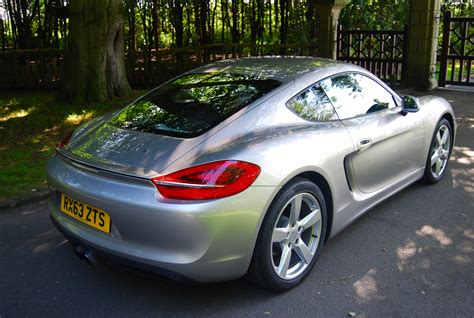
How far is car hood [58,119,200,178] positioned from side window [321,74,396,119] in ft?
4.54

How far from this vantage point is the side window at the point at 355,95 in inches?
161

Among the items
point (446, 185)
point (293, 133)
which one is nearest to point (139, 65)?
point (446, 185)

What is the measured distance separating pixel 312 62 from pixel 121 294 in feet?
8.03

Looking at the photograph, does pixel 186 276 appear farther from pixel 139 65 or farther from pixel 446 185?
pixel 139 65

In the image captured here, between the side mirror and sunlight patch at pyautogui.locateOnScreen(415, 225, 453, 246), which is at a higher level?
the side mirror

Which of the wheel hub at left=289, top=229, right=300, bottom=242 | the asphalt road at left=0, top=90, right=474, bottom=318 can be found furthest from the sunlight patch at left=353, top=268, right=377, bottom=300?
the wheel hub at left=289, top=229, right=300, bottom=242

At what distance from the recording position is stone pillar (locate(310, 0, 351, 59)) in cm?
1223

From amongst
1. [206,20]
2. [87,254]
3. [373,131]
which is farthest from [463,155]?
[206,20]

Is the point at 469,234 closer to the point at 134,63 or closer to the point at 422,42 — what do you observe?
the point at 422,42

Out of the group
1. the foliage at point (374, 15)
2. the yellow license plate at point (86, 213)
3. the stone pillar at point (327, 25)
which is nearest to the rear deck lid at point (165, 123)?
the yellow license plate at point (86, 213)

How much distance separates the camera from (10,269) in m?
3.88

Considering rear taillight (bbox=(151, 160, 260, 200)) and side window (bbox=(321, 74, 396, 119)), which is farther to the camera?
side window (bbox=(321, 74, 396, 119))

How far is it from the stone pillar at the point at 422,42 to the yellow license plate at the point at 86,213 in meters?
9.87

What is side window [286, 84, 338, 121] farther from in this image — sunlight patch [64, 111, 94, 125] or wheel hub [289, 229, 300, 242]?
sunlight patch [64, 111, 94, 125]
